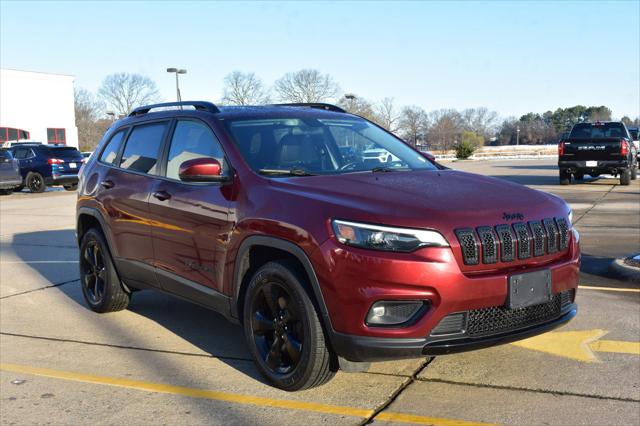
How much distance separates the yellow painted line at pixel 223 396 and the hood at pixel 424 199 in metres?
1.05

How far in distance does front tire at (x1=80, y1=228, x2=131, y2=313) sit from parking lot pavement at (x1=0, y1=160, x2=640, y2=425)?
0.45 feet

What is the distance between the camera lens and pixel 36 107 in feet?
182

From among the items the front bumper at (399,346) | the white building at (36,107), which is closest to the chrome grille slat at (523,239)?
the front bumper at (399,346)

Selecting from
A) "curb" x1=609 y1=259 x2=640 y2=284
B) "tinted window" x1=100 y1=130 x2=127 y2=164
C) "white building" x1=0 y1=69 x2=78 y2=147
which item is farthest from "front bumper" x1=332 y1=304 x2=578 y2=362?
"white building" x1=0 y1=69 x2=78 y2=147

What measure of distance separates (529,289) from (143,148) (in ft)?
11.1

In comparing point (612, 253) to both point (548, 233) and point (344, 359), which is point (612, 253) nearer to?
point (548, 233)

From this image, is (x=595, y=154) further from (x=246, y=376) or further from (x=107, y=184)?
(x=246, y=376)

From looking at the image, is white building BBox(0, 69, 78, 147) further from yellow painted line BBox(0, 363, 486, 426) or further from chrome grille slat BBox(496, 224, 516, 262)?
chrome grille slat BBox(496, 224, 516, 262)

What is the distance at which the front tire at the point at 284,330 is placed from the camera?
151 inches

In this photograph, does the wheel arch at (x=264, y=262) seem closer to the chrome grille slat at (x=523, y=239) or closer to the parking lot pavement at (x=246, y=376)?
the parking lot pavement at (x=246, y=376)

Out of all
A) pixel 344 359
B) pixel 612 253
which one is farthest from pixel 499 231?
pixel 612 253

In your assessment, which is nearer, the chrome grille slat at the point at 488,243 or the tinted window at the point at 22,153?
the chrome grille slat at the point at 488,243

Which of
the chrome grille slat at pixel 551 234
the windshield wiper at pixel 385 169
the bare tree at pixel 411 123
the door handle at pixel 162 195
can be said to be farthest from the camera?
the bare tree at pixel 411 123

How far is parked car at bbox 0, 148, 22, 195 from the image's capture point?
72.2ft
